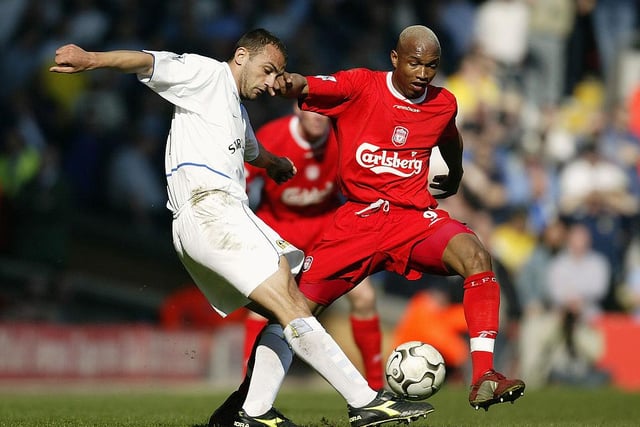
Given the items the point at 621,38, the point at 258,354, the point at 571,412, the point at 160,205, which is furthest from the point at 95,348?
the point at 621,38

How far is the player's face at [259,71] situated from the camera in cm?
664

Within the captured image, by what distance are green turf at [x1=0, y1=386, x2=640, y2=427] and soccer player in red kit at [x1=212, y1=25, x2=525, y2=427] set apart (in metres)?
1.04

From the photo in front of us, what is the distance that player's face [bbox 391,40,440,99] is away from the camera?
7273 mm

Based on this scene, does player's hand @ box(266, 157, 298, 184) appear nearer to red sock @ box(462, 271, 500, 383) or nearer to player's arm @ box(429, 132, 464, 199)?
player's arm @ box(429, 132, 464, 199)

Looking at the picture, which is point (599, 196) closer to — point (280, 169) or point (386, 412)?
point (280, 169)

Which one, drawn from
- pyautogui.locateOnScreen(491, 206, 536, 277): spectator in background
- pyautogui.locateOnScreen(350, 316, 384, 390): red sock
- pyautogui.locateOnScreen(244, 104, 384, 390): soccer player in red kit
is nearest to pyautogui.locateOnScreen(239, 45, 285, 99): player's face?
pyautogui.locateOnScreen(244, 104, 384, 390): soccer player in red kit

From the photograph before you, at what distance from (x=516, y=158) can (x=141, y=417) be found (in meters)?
10.1

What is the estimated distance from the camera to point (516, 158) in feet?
55.9

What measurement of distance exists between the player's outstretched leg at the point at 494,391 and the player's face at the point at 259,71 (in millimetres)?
2140

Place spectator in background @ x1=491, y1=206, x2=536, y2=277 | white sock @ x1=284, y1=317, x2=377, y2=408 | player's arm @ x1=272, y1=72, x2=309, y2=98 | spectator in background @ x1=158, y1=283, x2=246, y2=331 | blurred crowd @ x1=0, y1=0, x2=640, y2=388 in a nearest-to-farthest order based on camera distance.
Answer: white sock @ x1=284, y1=317, x2=377, y2=408 < player's arm @ x1=272, y1=72, x2=309, y2=98 < spectator in background @ x1=158, y1=283, x2=246, y2=331 < blurred crowd @ x1=0, y1=0, x2=640, y2=388 < spectator in background @ x1=491, y1=206, x2=536, y2=277

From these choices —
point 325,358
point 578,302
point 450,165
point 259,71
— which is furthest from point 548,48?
point 325,358

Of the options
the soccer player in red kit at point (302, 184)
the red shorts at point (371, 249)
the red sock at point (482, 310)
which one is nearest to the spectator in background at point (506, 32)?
the soccer player in red kit at point (302, 184)

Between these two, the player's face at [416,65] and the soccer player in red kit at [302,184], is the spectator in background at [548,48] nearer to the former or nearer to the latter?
the soccer player in red kit at [302,184]

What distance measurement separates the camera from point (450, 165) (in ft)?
26.2
